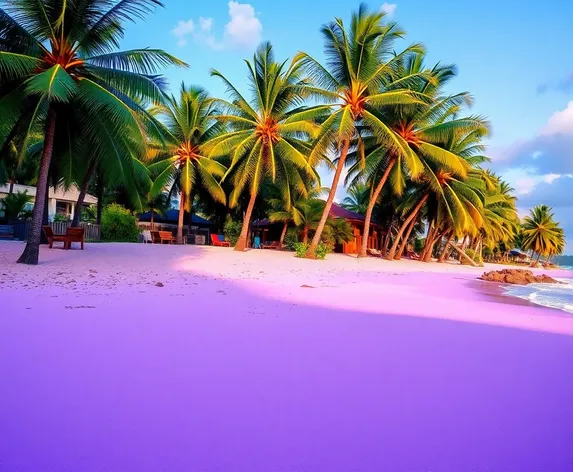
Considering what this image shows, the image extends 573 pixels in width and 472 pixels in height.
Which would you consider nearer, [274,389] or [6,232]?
[274,389]

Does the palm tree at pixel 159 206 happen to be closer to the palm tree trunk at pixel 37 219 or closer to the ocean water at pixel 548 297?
the palm tree trunk at pixel 37 219

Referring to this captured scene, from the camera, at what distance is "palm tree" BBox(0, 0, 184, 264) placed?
9.61m

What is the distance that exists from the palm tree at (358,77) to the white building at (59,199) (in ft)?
66.3

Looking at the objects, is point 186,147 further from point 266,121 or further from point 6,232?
point 6,232

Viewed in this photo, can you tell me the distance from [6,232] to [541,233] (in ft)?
215

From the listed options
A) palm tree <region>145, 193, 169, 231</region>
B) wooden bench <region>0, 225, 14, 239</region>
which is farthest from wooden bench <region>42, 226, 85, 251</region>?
palm tree <region>145, 193, 169, 231</region>

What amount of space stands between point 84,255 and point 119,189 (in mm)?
18246

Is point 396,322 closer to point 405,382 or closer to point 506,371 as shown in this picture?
point 506,371

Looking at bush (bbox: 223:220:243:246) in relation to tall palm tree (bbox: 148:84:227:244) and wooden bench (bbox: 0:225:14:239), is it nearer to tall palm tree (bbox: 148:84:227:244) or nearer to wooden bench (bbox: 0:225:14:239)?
tall palm tree (bbox: 148:84:227:244)

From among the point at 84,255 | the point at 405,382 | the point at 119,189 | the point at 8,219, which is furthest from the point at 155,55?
the point at 119,189

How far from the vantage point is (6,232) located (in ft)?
60.4

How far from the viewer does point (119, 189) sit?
28.9 metres

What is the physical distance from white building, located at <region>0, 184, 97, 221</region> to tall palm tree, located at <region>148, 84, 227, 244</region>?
1010 cm

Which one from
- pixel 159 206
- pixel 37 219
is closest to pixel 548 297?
pixel 37 219
